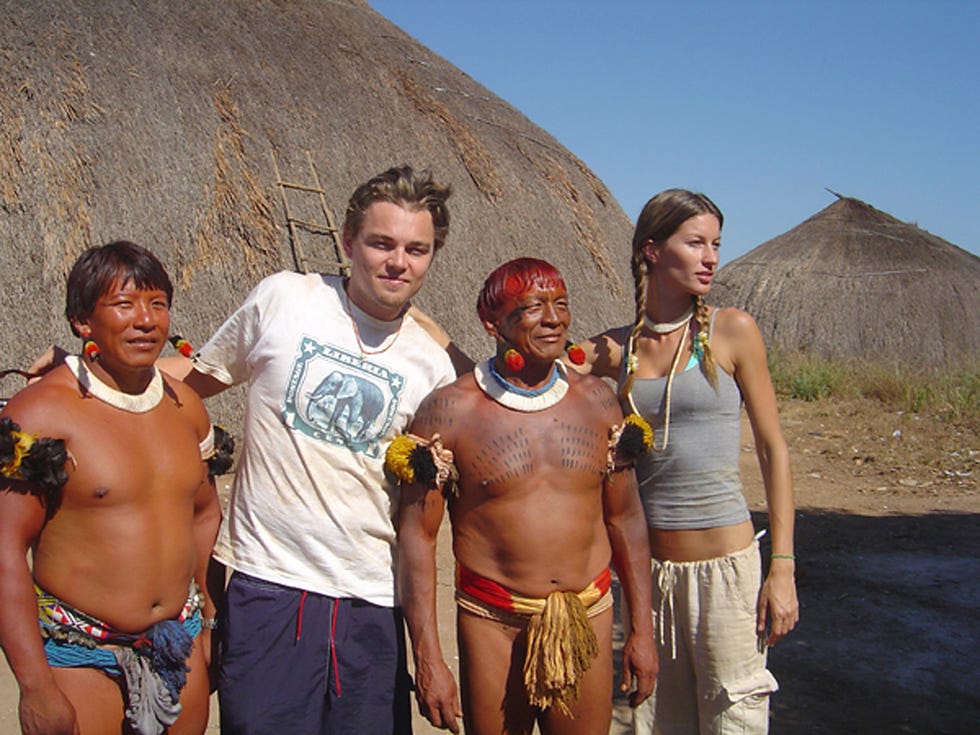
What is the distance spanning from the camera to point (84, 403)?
208cm

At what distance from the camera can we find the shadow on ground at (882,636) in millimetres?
3896

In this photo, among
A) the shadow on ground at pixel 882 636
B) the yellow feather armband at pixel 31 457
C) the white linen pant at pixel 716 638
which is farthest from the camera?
the shadow on ground at pixel 882 636

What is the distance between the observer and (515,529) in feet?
7.42

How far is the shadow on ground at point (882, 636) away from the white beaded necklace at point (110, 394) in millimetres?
2462

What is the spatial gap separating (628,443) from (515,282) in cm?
50

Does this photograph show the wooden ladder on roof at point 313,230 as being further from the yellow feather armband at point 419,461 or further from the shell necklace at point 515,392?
the yellow feather armband at point 419,461

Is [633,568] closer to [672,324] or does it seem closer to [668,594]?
[668,594]

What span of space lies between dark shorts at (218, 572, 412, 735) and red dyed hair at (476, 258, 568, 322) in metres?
0.81

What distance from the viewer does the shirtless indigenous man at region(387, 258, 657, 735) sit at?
2199mm

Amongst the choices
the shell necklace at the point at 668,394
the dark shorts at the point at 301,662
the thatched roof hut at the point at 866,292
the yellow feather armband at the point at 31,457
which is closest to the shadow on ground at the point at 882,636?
the shell necklace at the point at 668,394

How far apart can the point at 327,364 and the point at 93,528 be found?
642mm

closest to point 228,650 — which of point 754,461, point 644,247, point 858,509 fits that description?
point 644,247

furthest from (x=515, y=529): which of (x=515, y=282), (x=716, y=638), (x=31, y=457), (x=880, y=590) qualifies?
(x=880, y=590)

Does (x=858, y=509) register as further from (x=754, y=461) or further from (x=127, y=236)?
(x=127, y=236)
